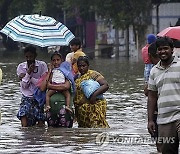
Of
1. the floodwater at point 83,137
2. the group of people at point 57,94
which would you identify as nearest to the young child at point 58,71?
the group of people at point 57,94

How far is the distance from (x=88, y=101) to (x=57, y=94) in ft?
1.64

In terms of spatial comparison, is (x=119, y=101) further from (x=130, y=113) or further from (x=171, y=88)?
(x=171, y=88)

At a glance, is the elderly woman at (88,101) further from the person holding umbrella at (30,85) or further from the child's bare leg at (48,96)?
the person holding umbrella at (30,85)

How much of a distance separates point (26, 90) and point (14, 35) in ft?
2.98

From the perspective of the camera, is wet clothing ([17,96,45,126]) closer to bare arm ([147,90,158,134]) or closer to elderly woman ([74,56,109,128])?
elderly woman ([74,56,109,128])

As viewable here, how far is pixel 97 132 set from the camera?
1141cm

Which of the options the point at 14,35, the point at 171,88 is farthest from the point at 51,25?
the point at 171,88

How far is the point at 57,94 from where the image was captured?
11.7 meters

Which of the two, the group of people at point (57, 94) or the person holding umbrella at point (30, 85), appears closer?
the group of people at point (57, 94)

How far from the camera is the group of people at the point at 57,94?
11.6 metres
